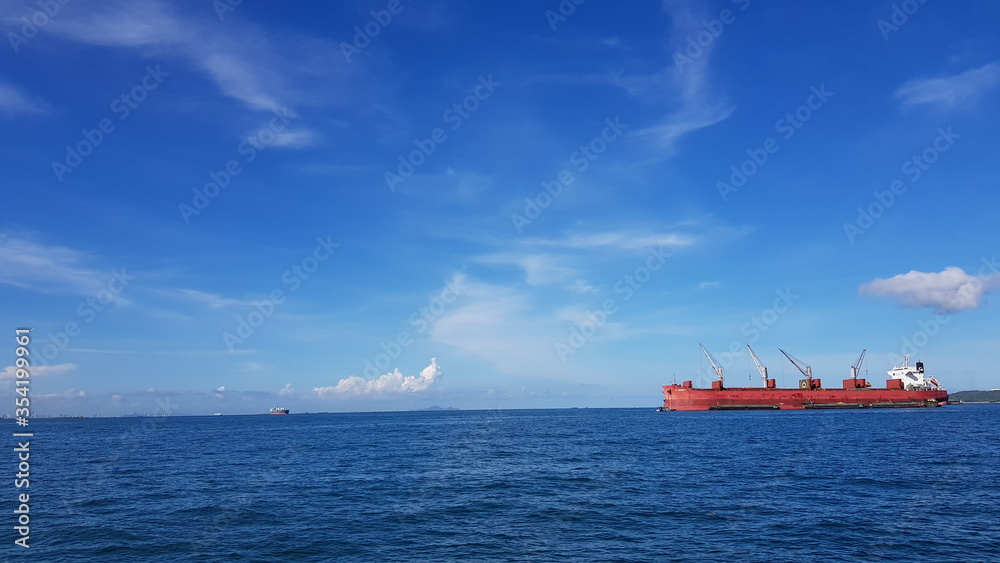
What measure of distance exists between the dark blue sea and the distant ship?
10972 centimetres

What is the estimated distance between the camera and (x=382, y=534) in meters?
31.5

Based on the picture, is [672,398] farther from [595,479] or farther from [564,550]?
[564,550]

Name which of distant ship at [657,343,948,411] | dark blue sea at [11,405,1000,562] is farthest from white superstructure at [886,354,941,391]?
dark blue sea at [11,405,1000,562]

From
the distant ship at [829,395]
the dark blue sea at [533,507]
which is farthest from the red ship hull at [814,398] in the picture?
the dark blue sea at [533,507]

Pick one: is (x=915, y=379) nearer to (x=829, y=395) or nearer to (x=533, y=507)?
(x=829, y=395)

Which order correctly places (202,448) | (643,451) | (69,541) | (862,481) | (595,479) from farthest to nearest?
(202,448), (643,451), (595,479), (862,481), (69,541)

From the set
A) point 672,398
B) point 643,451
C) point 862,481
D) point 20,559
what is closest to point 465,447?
point 643,451

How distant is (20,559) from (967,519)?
53.3 metres

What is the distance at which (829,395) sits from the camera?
172750mm

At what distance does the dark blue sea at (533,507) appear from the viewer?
28.2 meters

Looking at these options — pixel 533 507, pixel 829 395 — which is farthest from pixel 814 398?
pixel 533 507

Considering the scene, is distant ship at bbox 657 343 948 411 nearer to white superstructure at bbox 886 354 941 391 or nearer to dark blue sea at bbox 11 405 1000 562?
white superstructure at bbox 886 354 941 391

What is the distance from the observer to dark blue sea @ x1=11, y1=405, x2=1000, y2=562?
1112 inches

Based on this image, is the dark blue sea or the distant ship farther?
the distant ship
